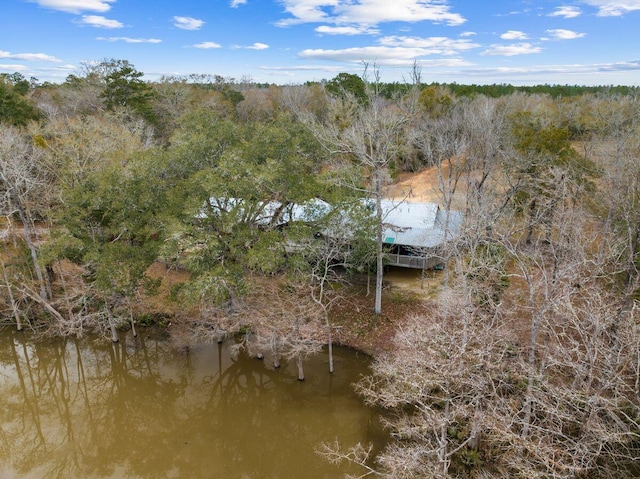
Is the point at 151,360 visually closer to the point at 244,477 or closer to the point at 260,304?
the point at 260,304

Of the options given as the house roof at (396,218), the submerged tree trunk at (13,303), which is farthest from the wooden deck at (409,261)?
the submerged tree trunk at (13,303)

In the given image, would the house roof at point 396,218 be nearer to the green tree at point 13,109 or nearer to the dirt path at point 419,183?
the dirt path at point 419,183

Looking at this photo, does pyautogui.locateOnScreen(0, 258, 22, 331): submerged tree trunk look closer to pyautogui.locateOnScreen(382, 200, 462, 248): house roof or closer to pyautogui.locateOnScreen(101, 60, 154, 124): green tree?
pyautogui.locateOnScreen(382, 200, 462, 248): house roof

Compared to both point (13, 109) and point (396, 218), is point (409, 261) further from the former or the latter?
point (13, 109)

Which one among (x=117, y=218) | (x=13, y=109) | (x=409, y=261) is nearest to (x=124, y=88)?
(x=13, y=109)

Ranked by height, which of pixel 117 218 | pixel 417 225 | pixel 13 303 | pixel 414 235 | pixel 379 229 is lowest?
pixel 13 303

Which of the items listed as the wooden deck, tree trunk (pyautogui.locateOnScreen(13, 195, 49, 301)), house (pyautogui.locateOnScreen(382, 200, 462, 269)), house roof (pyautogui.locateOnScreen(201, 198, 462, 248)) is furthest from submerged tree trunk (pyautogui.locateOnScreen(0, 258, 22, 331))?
the wooden deck

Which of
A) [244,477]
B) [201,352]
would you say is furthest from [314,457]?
[201,352]

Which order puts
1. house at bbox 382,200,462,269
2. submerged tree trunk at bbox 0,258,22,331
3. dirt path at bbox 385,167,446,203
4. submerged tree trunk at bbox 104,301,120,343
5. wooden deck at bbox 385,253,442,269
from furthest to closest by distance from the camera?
dirt path at bbox 385,167,446,203 < wooden deck at bbox 385,253,442,269 < house at bbox 382,200,462,269 < submerged tree trunk at bbox 0,258,22,331 < submerged tree trunk at bbox 104,301,120,343
